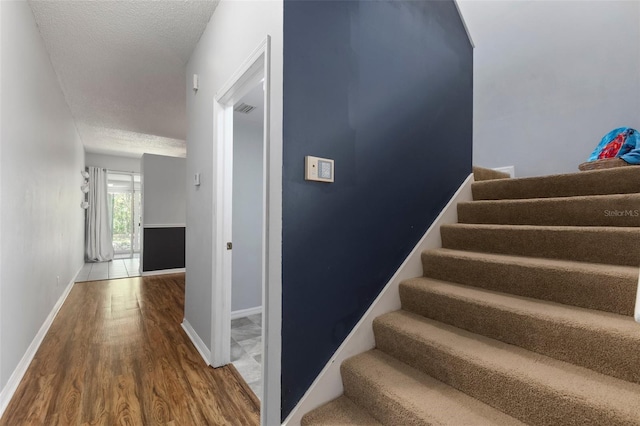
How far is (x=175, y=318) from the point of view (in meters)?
3.20

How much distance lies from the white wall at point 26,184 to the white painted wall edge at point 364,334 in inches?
73.9

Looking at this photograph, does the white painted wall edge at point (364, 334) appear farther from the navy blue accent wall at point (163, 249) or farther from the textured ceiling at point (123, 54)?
the navy blue accent wall at point (163, 249)

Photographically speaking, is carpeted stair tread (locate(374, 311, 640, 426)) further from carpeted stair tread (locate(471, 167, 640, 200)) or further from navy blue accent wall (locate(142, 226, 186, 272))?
navy blue accent wall (locate(142, 226, 186, 272))

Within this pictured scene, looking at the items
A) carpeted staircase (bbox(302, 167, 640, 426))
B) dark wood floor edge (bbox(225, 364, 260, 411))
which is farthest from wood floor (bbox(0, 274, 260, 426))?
carpeted staircase (bbox(302, 167, 640, 426))

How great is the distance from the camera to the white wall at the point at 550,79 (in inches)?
110

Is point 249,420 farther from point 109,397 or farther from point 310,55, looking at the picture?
point 310,55

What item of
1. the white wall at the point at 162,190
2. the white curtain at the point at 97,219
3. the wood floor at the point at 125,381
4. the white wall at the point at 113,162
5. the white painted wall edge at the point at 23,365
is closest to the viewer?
the wood floor at the point at 125,381

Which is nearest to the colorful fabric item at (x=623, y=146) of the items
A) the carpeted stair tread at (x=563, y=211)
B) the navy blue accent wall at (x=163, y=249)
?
the carpeted stair tread at (x=563, y=211)

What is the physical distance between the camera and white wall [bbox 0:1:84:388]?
1819 millimetres

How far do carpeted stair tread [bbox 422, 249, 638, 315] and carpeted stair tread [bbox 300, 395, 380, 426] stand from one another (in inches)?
36.5

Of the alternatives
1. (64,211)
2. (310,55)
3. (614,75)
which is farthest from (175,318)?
(614,75)

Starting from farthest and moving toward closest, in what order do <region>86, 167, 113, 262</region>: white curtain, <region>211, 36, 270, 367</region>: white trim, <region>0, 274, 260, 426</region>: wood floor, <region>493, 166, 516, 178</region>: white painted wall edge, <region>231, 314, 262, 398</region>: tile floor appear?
<region>86, 167, 113, 262</region>: white curtain < <region>493, 166, 516, 178</region>: white painted wall edge < <region>211, 36, 270, 367</region>: white trim < <region>231, 314, 262, 398</region>: tile floor < <region>0, 274, 260, 426</region>: wood floor

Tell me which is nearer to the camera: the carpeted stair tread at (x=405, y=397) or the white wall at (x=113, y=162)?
the carpeted stair tread at (x=405, y=397)

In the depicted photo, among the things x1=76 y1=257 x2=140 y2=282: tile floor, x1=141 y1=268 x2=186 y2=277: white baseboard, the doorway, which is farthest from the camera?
the doorway
